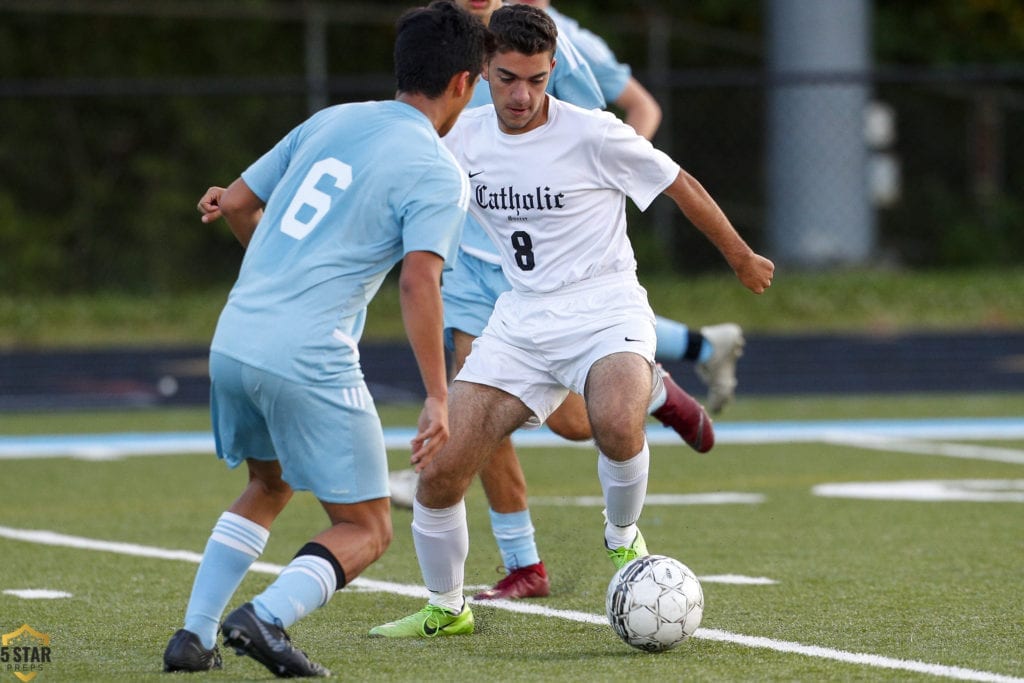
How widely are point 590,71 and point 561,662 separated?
2.62 metres

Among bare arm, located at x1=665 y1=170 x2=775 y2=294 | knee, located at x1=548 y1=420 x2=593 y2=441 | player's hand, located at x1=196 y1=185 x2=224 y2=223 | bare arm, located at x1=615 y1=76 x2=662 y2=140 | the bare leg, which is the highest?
bare arm, located at x1=615 y1=76 x2=662 y2=140

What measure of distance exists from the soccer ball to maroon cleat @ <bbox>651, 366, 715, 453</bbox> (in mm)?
1736

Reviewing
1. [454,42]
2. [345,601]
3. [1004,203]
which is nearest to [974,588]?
[345,601]

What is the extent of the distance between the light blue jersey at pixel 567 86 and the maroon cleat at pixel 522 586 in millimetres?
1190

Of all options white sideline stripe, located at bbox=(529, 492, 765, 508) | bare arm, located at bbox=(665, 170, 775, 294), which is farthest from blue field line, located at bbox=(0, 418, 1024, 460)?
bare arm, located at bbox=(665, 170, 775, 294)

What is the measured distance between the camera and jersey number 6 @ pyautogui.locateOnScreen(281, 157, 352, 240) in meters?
4.65

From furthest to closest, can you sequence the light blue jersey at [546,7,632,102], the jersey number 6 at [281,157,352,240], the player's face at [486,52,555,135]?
the light blue jersey at [546,7,632,102] → the player's face at [486,52,555,135] → the jersey number 6 at [281,157,352,240]

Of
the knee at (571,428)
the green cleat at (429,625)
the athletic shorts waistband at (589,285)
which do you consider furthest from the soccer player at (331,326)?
the knee at (571,428)

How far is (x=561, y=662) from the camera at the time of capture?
4906 mm

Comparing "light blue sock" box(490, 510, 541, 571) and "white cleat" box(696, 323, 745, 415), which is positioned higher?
"white cleat" box(696, 323, 745, 415)

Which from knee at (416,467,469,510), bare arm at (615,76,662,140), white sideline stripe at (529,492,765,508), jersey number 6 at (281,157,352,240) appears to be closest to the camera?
jersey number 6 at (281,157,352,240)

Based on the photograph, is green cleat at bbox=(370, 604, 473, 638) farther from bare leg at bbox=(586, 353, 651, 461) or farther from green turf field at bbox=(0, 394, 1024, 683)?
bare leg at bbox=(586, 353, 651, 461)

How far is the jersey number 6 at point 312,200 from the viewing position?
465 centimetres

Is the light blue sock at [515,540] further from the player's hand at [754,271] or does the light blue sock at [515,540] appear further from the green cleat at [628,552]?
the player's hand at [754,271]
